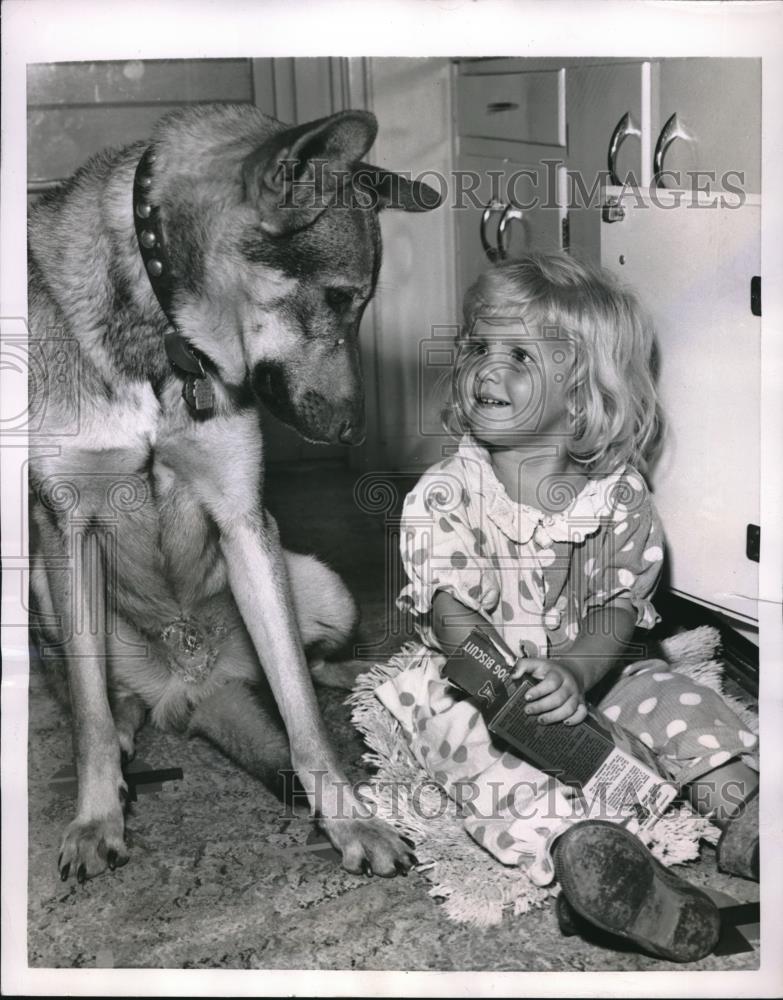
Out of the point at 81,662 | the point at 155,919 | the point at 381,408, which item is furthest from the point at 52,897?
the point at 381,408

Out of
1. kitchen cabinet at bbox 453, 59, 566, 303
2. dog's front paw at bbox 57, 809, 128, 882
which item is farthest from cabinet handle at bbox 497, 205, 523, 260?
dog's front paw at bbox 57, 809, 128, 882

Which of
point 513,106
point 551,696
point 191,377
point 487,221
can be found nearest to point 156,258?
point 191,377

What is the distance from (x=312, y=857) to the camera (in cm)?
136

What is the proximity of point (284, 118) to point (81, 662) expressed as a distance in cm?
75

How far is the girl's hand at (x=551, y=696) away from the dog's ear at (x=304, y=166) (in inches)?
24.7

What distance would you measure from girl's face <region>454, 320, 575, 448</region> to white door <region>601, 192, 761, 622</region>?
0.64 ft

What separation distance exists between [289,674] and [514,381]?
1.68 feet

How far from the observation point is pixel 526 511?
1502 millimetres

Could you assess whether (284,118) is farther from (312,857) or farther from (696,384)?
(312,857)

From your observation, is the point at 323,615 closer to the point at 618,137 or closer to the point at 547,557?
the point at 547,557

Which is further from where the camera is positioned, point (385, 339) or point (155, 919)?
point (385, 339)

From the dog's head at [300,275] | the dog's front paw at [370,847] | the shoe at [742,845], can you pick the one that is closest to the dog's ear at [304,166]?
the dog's head at [300,275]

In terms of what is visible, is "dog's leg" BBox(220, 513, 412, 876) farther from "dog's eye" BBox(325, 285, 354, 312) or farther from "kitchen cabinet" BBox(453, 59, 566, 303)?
"kitchen cabinet" BBox(453, 59, 566, 303)

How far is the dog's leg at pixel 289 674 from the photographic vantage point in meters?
1.38
